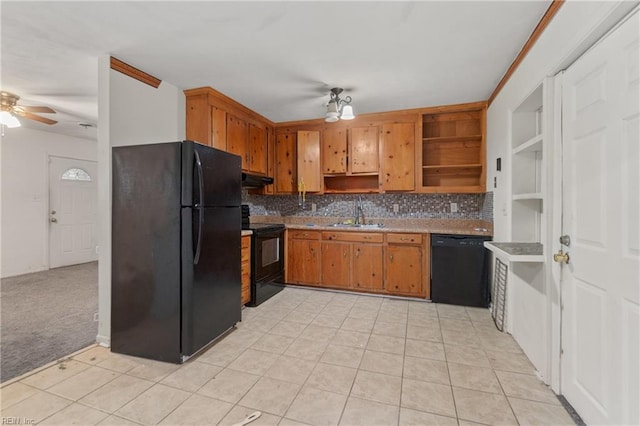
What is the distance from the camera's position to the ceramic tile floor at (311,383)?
1.64 metres

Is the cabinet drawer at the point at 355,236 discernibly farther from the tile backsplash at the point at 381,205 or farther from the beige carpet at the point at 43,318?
the beige carpet at the point at 43,318

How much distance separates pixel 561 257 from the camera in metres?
1.75

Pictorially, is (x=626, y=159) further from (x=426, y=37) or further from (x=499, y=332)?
(x=499, y=332)

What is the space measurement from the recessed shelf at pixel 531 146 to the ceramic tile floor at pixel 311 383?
5.47 ft

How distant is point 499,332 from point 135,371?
315cm

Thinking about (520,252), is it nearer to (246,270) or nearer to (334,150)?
(246,270)

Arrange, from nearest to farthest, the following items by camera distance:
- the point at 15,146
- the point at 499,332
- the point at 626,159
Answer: the point at 626,159 < the point at 499,332 < the point at 15,146

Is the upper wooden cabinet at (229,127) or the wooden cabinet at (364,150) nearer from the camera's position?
the upper wooden cabinet at (229,127)

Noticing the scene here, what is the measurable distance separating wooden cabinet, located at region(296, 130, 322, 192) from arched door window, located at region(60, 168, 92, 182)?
15.5 ft

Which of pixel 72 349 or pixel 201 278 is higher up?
pixel 201 278

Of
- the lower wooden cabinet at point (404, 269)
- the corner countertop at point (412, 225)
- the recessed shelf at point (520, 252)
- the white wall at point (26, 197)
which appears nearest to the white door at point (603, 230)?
the recessed shelf at point (520, 252)

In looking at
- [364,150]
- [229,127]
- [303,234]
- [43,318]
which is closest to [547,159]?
[364,150]

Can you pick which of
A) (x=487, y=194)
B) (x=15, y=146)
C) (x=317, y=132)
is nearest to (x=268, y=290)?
(x=317, y=132)

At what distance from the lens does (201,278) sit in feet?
7.45
